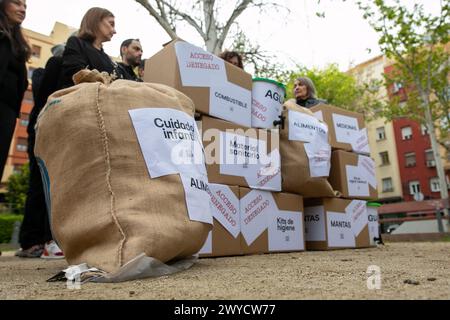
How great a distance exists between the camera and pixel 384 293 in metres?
0.78

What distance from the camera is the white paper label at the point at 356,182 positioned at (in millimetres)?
2988

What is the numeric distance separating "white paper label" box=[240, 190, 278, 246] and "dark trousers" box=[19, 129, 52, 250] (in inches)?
46.0

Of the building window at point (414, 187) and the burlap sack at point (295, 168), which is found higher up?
the building window at point (414, 187)

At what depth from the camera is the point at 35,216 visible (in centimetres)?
229

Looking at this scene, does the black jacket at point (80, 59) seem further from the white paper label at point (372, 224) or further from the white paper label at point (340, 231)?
the white paper label at point (372, 224)

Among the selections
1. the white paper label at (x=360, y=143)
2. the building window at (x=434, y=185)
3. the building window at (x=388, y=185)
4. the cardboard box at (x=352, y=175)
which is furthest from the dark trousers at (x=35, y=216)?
the building window at (x=388, y=185)

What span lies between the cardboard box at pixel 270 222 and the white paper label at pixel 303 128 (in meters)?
0.40

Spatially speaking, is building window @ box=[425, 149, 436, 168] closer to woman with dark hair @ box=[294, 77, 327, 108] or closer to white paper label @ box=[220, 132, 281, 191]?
woman with dark hair @ box=[294, 77, 327, 108]

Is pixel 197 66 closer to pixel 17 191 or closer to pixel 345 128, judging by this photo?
pixel 345 128

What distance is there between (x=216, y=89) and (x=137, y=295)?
1.58 meters

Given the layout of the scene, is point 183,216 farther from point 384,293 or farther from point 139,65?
point 139,65

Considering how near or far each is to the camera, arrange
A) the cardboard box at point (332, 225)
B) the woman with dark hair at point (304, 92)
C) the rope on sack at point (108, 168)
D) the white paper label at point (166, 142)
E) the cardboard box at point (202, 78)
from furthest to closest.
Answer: the woman with dark hair at point (304, 92) < the cardboard box at point (332, 225) < the cardboard box at point (202, 78) < the white paper label at point (166, 142) < the rope on sack at point (108, 168)

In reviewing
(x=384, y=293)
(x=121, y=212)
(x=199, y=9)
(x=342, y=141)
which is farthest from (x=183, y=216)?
(x=199, y=9)

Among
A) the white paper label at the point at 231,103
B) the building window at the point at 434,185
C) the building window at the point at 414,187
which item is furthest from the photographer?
the building window at the point at 414,187
